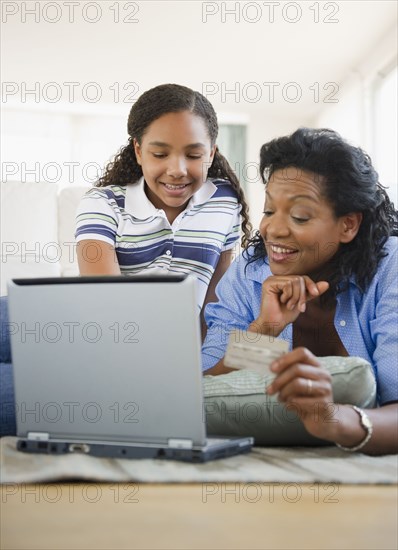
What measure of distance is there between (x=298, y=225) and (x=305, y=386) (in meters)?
0.57

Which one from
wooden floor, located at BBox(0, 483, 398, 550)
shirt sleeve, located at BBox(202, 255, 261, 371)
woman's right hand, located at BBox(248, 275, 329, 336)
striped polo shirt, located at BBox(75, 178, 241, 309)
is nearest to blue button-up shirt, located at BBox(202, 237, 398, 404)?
shirt sleeve, located at BBox(202, 255, 261, 371)

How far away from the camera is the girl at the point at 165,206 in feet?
6.35

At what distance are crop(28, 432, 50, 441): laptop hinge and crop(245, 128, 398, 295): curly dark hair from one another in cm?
71

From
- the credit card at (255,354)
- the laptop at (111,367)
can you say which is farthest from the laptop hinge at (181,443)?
the credit card at (255,354)

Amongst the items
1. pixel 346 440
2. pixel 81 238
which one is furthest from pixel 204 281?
pixel 346 440

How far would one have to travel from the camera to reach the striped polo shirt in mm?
1987

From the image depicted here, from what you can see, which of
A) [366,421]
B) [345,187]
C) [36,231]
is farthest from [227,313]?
[36,231]

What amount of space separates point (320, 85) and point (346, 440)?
6.79m

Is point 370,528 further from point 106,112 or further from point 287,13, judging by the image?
point 106,112

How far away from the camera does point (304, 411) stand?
1077 mm

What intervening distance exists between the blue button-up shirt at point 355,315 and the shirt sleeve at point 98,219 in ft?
1.23

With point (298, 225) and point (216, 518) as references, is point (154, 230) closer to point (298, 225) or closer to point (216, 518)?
point (298, 225)

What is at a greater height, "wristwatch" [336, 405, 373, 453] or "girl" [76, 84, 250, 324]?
"girl" [76, 84, 250, 324]

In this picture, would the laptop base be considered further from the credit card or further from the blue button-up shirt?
the blue button-up shirt
